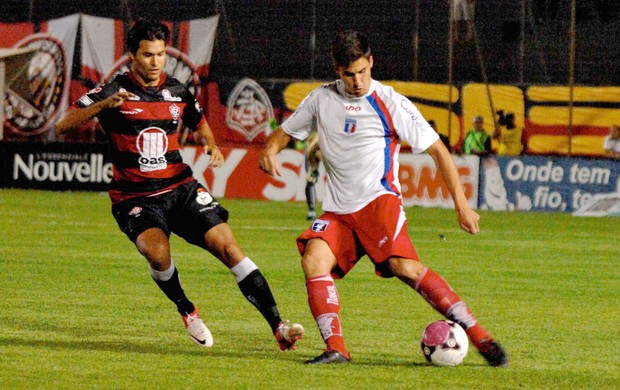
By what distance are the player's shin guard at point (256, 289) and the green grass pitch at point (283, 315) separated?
24cm

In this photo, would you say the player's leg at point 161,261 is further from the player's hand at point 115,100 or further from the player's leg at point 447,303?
the player's leg at point 447,303

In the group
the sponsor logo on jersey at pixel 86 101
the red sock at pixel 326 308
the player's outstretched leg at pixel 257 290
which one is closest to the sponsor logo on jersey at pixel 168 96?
the sponsor logo on jersey at pixel 86 101

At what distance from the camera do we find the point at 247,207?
2502cm

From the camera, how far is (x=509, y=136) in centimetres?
2745

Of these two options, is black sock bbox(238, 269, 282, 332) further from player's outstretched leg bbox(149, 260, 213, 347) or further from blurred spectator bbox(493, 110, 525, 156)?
blurred spectator bbox(493, 110, 525, 156)

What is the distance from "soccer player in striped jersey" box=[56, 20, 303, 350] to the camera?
842cm

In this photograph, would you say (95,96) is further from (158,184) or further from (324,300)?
(324,300)

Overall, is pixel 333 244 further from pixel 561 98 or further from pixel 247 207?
pixel 561 98

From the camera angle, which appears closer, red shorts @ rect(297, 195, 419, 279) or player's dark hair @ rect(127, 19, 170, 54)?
red shorts @ rect(297, 195, 419, 279)

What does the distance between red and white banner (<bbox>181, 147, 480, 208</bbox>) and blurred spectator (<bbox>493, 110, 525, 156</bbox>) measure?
5.72 ft

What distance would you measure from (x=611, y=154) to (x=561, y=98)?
6.11 feet

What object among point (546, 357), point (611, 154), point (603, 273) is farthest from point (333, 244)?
point (611, 154)

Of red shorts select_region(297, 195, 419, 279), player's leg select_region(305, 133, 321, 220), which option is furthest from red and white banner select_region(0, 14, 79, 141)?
red shorts select_region(297, 195, 419, 279)

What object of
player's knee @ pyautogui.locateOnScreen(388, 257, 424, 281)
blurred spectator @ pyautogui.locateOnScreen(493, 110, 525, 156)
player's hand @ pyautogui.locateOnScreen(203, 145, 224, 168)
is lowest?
blurred spectator @ pyautogui.locateOnScreen(493, 110, 525, 156)
